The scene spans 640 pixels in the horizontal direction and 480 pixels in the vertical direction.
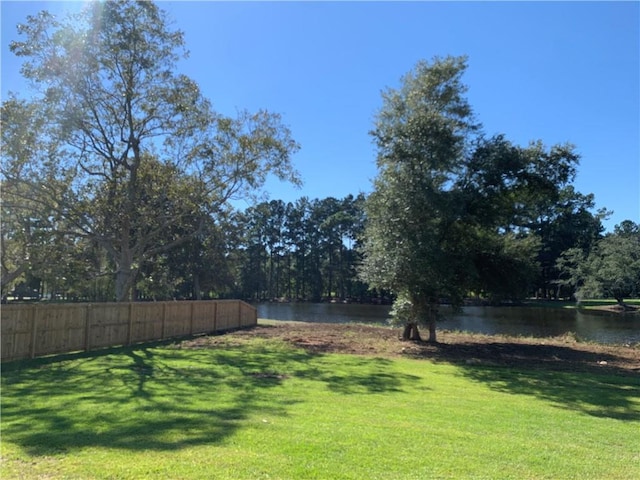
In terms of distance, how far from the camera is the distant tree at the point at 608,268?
66500 mm

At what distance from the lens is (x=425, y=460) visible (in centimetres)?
520

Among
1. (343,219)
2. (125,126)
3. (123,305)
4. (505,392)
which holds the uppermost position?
(343,219)

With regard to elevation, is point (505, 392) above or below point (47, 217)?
below

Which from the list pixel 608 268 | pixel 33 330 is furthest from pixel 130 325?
pixel 608 268

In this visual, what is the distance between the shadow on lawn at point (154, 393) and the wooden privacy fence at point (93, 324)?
76 cm

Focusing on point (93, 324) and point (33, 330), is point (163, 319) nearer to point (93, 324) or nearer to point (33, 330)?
point (93, 324)

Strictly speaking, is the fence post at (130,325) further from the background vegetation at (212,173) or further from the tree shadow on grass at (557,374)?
the tree shadow on grass at (557,374)

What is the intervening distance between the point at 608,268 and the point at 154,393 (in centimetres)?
7278

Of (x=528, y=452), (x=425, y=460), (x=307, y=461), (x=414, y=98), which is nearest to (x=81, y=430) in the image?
(x=307, y=461)

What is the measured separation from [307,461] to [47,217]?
20.9m

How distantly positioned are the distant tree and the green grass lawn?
6304 centimetres

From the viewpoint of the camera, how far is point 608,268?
67.0m

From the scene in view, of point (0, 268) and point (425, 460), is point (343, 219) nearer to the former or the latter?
point (0, 268)

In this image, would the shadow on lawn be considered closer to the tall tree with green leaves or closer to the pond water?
the tall tree with green leaves
